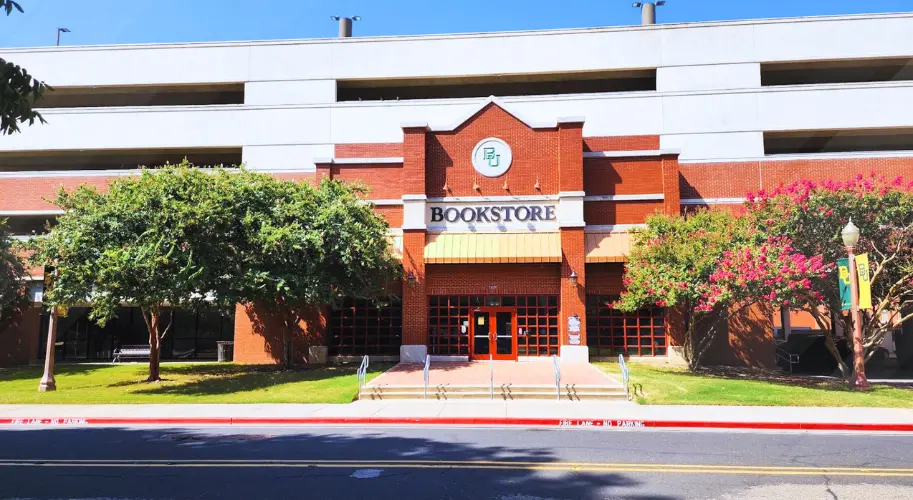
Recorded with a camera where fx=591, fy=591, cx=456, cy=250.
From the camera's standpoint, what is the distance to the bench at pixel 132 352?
90.4 ft

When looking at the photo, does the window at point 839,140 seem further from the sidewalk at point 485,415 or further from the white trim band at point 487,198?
the sidewalk at point 485,415

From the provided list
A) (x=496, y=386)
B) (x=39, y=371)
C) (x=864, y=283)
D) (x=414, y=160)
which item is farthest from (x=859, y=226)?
(x=39, y=371)

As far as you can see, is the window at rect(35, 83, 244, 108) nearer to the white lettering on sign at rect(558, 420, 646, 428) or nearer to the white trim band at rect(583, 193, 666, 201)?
the white trim band at rect(583, 193, 666, 201)

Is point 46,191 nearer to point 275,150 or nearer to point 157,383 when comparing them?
point 275,150

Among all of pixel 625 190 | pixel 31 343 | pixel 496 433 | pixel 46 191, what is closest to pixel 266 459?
pixel 496 433

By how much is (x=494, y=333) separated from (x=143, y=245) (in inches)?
521

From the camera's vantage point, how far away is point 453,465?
8430 mm

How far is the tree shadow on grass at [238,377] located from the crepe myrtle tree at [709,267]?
1017 centimetres

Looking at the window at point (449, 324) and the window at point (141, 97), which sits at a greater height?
the window at point (141, 97)

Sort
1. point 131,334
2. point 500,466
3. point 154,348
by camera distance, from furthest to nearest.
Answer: point 131,334, point 154,348, point 500,466

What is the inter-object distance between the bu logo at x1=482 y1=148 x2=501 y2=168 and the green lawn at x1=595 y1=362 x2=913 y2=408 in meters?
9.66

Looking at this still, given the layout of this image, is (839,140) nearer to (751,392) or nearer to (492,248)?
(492,248)

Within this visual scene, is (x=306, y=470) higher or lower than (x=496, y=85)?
lower

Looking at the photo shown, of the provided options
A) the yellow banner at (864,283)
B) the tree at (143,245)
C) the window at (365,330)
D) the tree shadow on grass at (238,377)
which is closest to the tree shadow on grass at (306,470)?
the tree shadow on grass at (238,377)
